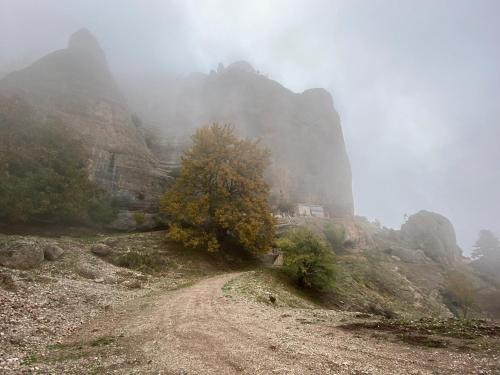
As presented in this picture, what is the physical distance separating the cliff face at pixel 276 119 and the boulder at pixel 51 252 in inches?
2137

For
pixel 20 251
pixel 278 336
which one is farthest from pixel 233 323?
pixel 20 251

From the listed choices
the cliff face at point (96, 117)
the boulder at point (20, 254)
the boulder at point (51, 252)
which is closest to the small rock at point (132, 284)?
the boulder at point (51, 252)

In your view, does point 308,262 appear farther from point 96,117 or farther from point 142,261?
point 96,117

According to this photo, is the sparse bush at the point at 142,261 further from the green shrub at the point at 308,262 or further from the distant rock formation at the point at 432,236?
the distant rock formation at the point at 432,236

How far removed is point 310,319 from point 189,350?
290 inches

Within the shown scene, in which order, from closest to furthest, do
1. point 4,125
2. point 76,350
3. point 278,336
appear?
point 76,350, point 278,336, point 4,125

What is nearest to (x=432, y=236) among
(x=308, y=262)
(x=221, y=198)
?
(x=308, y=262)

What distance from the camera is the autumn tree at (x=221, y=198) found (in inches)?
1344

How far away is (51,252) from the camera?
21.9 metres

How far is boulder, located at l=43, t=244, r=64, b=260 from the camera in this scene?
2167 cm

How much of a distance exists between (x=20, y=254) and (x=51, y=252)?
293 cm

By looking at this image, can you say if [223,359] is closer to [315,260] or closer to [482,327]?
[482,327]

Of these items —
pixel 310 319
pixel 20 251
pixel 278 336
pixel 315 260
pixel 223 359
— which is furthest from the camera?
pixel 315 260

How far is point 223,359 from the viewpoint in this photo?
9.27 metres
